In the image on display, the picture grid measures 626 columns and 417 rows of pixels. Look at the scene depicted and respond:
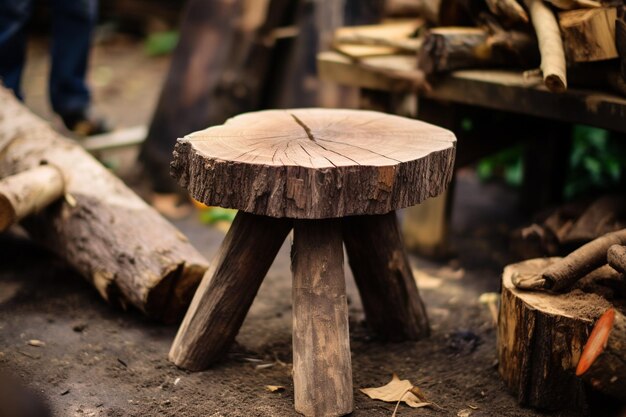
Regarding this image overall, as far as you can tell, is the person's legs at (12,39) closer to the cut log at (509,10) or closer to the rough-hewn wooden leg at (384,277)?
the rough-hewn wooden leg at (384,277)

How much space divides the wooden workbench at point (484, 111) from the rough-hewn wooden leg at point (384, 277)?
0.78 m

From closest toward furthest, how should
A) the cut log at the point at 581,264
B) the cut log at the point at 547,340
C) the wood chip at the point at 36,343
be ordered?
the cut log at the point at 547,340, the cut log at the point at 581,264, the wood chip at the point at 36,343

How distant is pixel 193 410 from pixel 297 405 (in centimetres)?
34

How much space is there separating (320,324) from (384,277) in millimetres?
560

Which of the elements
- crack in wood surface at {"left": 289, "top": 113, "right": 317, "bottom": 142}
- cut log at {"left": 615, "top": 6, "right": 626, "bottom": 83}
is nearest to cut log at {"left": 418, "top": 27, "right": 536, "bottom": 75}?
cut log at {"left": 615, "top": 6, "right": 626, "bottom": 83}

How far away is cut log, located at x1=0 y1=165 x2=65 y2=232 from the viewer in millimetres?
2932

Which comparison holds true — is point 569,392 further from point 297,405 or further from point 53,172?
point 53,172

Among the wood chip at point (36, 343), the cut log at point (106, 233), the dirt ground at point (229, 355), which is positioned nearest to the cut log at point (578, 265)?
the dirt ground at point (229, 355)

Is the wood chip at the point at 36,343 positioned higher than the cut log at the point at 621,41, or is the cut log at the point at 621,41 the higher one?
the cut log at the point at 621,41

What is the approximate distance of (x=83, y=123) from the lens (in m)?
4.83

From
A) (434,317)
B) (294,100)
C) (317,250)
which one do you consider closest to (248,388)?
(317,250)

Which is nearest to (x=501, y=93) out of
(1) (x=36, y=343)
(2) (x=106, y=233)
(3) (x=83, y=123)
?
(2) (x=106, y=233)

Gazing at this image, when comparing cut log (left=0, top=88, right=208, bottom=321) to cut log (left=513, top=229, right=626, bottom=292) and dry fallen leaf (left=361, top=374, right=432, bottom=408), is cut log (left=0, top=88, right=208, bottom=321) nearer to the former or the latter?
dry fallen leaf (left=361, top=374, right=432, bottom=408)

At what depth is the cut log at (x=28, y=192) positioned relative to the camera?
2932mm
